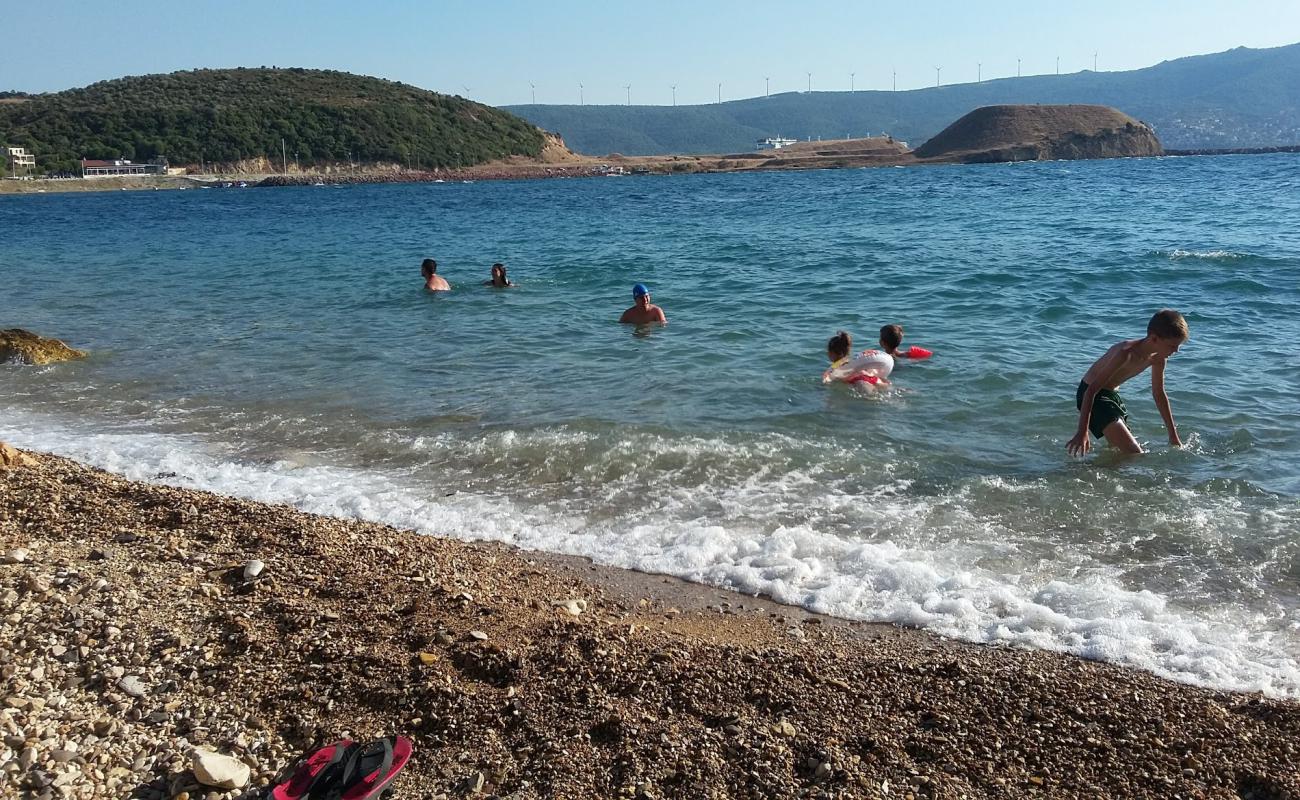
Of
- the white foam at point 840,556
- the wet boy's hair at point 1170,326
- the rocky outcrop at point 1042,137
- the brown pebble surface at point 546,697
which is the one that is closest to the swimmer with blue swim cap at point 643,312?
the white foam at point 840,556

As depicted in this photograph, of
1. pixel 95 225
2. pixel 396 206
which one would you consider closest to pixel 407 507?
pixel 95 225

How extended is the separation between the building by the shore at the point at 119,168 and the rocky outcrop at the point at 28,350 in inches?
3600

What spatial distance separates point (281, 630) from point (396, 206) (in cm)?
4687

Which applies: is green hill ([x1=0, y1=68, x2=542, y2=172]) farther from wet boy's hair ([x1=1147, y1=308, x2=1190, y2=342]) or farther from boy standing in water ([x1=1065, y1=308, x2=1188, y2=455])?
wet boy's hair ([x1=1147, y1=308, x2=1190, y2=342])

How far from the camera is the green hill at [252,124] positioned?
97.8 metres

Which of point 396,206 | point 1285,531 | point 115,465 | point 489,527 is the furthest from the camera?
point 396,206

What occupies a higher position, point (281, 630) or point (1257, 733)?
point (281, 630)

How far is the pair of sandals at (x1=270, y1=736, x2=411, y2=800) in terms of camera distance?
3.01 meters

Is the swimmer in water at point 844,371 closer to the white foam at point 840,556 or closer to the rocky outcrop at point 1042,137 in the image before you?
the white foam at point 840,556

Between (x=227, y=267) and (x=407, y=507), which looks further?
(x=227, y=267)

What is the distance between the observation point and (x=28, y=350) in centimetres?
1081

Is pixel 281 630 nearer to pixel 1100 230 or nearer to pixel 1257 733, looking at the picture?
pixel 1257 733

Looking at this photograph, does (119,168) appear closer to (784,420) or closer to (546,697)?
(784,420)

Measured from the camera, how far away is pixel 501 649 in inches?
154
